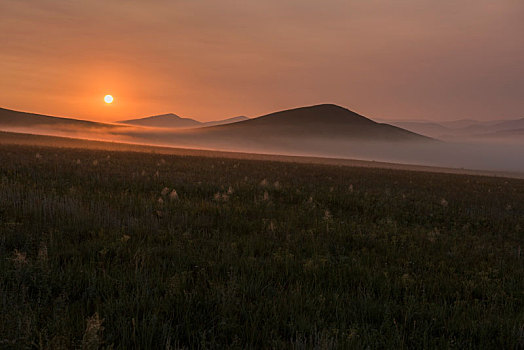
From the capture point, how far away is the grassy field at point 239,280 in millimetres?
3301

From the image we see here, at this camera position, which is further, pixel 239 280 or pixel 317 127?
pixel 317 127

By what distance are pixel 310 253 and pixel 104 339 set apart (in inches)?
142

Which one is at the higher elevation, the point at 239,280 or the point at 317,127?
the point at 317,127

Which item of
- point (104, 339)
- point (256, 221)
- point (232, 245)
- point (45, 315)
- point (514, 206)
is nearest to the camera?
point (104, 339)

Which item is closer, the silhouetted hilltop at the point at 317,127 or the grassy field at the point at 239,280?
the grassy field at the point at 239,280

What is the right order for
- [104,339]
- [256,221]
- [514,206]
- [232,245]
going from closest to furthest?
1. [104,339]
2. [232,245]
3. [256,221]
4. [514,206]

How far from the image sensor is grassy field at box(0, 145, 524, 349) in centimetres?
330

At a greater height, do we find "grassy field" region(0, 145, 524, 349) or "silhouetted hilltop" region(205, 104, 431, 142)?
"silhouetted hilltop" region(205, 104, 431, 142)

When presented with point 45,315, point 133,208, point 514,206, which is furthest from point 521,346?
point 514,206

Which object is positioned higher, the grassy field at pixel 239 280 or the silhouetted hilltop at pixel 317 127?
the silhouetted hilltop at pixel 317 127

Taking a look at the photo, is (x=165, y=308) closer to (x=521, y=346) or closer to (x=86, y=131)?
(x=521, y=346)

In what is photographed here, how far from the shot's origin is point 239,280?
4.45 m

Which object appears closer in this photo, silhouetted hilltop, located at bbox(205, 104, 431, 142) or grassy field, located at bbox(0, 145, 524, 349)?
grassy field, located at bbox(0, 145, 524, 349)

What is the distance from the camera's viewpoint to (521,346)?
360 cm
